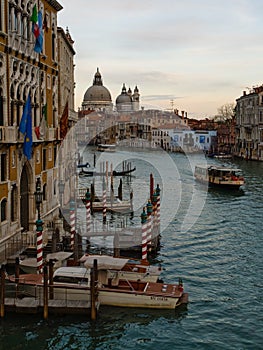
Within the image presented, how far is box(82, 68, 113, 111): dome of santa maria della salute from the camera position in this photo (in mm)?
129375

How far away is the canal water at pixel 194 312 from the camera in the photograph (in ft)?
33.0

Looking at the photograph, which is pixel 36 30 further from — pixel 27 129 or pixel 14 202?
pixel 14 202

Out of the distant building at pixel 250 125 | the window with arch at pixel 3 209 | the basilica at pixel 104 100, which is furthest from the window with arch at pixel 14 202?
the basilica at pixel 104 100

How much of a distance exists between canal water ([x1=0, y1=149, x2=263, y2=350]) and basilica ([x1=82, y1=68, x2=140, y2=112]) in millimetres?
108441

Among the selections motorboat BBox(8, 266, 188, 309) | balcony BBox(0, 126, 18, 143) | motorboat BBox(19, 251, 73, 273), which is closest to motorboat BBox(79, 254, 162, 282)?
motorboat BBox(8, 266, 188, 309)

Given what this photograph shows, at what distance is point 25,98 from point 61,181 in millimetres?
5335

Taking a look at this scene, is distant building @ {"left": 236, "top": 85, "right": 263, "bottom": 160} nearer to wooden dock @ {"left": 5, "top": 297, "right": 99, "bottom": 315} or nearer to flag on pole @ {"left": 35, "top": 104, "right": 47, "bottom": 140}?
flag on pole @ {"left": 35, "top": 104, "right": 47, "bottom": 140}

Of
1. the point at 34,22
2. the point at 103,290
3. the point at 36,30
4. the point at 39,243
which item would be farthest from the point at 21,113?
the point at 103,290

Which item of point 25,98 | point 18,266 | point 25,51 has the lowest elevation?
point 18,266

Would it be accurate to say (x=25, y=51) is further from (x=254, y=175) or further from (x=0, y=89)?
(x=254, y=175)

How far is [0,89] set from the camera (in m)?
13.5

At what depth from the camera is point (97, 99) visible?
129875mm

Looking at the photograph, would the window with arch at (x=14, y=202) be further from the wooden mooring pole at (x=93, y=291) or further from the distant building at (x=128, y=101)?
the distant building at (x=128, y=101)

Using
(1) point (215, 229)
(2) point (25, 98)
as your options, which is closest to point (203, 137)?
(1) point (215, 229)
